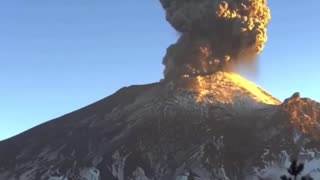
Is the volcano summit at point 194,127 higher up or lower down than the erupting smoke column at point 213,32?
lower down

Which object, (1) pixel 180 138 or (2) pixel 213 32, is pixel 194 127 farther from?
(2) pixel 213 32

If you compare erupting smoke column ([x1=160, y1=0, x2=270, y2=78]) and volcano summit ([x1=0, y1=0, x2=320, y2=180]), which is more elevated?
erupting smoke column ([x1=160, y1=0, x2=270, y2=78])

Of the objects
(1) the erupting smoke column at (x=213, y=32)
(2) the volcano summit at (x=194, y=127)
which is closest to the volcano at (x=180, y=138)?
(2) the volcano summit at (x=194, y=127)

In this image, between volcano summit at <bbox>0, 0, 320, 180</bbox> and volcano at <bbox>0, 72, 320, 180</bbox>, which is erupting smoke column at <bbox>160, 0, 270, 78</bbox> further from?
volcano at <bbox>0, 72, 320, 180</bbox>

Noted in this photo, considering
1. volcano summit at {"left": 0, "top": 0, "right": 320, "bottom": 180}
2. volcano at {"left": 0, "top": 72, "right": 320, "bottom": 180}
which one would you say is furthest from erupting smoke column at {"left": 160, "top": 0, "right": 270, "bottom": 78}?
volcano at {"left": 0, "top": 72, "right": 320, "bottom": 180}

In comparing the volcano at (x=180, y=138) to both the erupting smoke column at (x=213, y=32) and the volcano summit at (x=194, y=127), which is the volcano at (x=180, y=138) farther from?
the erupting smoke column at (x=213, y=32)

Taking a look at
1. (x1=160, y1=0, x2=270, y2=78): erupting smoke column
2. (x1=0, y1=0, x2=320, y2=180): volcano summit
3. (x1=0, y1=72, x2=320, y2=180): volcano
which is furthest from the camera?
(x1=160, y1=0, x2=270, y2=78): erupting smoke column

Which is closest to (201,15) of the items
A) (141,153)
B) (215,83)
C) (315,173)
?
(215,83)
